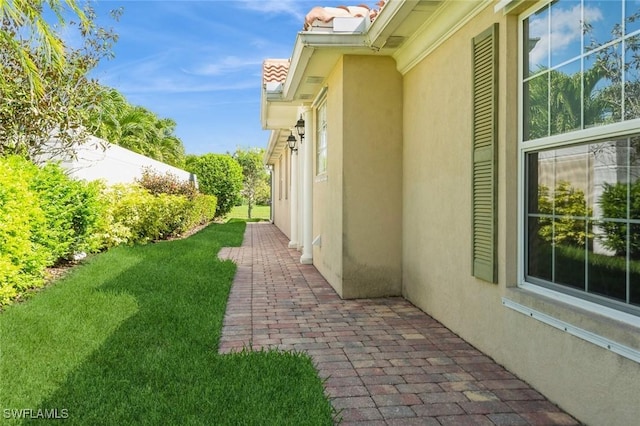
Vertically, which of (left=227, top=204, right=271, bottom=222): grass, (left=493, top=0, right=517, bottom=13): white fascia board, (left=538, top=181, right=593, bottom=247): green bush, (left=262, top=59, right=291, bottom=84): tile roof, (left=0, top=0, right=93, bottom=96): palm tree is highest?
(left=262, top=59, right=291, bottom=84): tile roof

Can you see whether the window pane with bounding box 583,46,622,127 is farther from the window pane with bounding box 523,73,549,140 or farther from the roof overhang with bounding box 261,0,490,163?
the roof overhang with bounding box 261,0,490,163

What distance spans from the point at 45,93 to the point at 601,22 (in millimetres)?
9238

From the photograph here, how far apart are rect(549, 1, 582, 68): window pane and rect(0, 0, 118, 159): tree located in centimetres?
711

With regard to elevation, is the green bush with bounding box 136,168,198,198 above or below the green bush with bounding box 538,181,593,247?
above

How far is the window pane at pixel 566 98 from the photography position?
3385mm

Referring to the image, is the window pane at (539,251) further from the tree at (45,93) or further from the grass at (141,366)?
the tree at (45,93)

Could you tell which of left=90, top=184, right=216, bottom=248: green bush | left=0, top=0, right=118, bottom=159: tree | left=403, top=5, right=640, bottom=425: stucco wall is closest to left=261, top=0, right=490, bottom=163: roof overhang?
left=403, top=5, right=640, bottom=425: stucco wall

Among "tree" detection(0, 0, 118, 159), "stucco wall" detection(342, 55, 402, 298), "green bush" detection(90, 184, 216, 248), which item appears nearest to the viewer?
"stucco wall" detection(342, 55, 402, 298)

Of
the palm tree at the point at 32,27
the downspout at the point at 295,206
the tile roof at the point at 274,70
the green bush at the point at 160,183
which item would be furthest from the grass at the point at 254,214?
the palm tree at the point at 32,27

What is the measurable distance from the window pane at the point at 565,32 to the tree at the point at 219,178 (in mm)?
25824

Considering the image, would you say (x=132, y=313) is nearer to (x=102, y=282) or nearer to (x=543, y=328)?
(x=102, y=282)

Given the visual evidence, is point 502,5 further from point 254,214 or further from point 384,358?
point 254,214

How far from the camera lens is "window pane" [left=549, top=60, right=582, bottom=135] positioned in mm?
3385

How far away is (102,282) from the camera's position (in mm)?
7293
